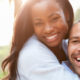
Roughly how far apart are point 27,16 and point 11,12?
28.9 inches

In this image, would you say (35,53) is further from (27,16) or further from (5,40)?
(5,40)

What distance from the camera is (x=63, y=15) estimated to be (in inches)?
50.2

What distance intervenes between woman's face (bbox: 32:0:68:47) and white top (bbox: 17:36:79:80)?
0.34 ft

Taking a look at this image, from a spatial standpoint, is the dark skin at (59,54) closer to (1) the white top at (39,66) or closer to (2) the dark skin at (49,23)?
(2) the dark skin at (49,23)

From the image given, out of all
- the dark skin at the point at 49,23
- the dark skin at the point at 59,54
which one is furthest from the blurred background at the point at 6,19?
the dark skin at the point at 49,23

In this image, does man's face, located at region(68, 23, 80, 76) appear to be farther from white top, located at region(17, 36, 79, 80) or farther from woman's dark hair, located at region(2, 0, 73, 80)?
woman's dark hair, located at region(2, 0, 73, 80)

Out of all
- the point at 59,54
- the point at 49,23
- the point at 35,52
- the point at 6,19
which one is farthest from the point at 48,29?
the point at 6,19

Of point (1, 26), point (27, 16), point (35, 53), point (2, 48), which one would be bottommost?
point (2, 48)

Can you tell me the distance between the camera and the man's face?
1.18 m

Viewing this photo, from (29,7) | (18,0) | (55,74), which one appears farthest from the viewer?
(18,0)

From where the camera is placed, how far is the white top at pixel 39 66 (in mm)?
1103

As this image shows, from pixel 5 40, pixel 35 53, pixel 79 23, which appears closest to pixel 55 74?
pixel 35 53

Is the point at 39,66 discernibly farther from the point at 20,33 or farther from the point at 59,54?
the point at 59,54

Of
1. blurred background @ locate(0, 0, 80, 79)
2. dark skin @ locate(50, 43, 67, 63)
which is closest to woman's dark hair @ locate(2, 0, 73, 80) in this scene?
dark skin @ locate(50, 43, 67, 63)
